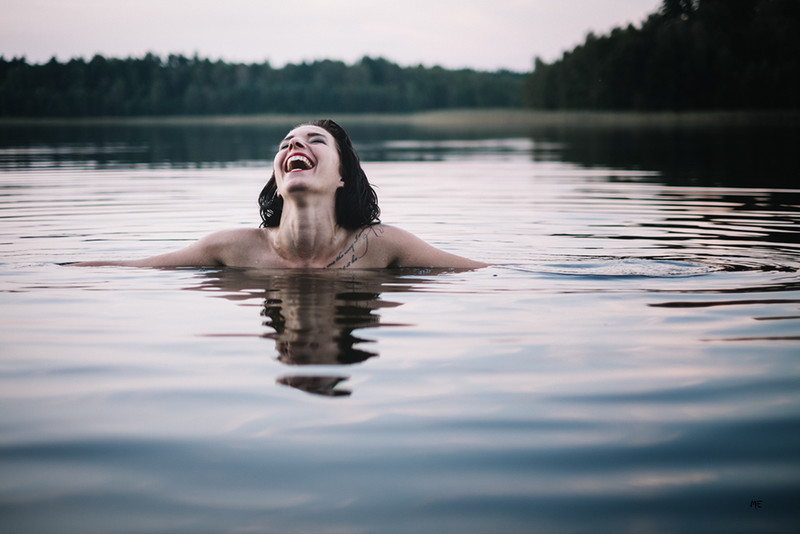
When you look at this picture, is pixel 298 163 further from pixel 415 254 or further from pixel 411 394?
pixel 411 394

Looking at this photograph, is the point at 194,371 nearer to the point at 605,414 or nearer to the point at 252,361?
the point at 252,361

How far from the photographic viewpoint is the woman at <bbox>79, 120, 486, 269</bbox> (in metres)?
6.52

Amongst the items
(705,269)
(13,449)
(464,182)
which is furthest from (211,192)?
(13,449)

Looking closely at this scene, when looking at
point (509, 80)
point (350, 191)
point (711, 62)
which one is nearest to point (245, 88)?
point (509, 80)

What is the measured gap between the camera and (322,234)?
672 cm

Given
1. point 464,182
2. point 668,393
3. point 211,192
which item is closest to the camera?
point 668,393

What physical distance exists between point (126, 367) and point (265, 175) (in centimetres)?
1640

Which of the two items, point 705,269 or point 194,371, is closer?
point 194,371

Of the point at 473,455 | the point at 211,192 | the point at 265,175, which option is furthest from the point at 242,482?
the point at 265,175

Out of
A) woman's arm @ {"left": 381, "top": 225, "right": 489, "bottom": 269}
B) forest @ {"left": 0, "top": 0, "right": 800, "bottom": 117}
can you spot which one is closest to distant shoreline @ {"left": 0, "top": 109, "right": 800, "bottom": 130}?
forest @ {"left": 0, "top": 0, "right": 800, "bottom": 117}

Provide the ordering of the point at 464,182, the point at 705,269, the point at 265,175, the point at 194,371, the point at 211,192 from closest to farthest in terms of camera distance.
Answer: the point at 194,371 < the point at 705,269 < the point at 211,192 < the point at 464,182 < the point at 265,175

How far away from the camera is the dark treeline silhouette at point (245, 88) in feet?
359

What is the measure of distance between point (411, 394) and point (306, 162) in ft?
10.3

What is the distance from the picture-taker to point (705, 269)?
6.84 m
